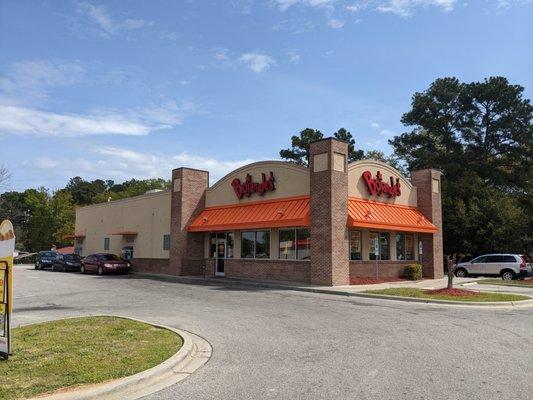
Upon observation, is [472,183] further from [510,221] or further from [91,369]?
[91,369]

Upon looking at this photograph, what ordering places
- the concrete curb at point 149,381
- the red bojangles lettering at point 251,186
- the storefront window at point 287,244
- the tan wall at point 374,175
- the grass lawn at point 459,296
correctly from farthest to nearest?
the red bojangles lettering at point 251,186 < the tan wall at point 374,175 < the storefront window at point 287,244 < the grass lawn at point 459,296 < the concrete curb at point 149,381

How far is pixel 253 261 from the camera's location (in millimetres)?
26656

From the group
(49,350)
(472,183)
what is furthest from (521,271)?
(49,350)

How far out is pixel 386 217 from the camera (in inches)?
1009

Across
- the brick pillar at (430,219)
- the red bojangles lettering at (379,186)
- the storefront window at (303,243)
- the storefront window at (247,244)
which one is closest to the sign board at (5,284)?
the storefront window at (303,243)

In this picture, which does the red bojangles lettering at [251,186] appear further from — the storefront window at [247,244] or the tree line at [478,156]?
the tree line at [478,156]

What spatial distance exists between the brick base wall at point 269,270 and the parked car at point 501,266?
14186 millimetres

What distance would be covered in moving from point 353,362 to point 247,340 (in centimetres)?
258

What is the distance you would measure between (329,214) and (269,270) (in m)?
4.86

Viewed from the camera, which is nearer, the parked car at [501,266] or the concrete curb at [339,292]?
the concrete curb at [339,292]

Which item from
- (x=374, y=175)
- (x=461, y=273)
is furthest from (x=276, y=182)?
(x=461, y=273)

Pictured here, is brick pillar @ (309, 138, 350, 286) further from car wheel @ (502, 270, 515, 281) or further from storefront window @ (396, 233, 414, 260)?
car wheel @ (502, 270, 515, 281)

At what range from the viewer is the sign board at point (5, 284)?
7.81 meters

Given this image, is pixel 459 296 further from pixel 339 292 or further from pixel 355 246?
pixel 355 246
